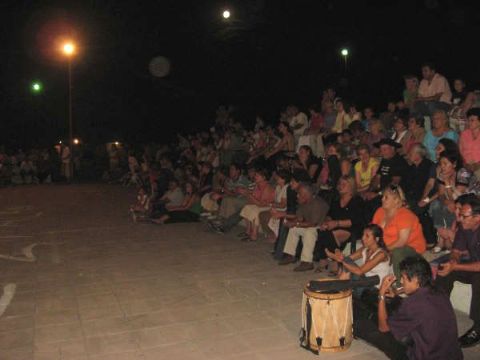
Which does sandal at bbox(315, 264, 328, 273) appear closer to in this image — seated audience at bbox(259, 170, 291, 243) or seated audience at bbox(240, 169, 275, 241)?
seated audience at bbox(259, 170, 291, 243)

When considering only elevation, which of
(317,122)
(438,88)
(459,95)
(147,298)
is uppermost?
(438,88)

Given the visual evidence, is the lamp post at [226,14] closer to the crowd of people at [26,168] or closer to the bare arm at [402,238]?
the crowd of people at [26,168]

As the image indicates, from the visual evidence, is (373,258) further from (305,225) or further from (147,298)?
(147,298)

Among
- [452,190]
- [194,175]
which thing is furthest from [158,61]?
[452,190]

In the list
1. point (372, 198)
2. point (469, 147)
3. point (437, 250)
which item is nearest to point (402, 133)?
point (469, 147)

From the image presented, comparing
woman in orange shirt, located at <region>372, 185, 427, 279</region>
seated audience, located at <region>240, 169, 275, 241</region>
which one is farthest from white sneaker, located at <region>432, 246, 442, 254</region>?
seated audience, located at <region>240, 169, 275, 241</region>

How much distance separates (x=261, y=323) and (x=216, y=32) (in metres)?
20.4

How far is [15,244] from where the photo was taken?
10.1 m

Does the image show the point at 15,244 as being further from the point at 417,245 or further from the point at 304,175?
the point at 417,245

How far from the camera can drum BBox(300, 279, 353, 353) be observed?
479cm

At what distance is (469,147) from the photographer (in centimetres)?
769

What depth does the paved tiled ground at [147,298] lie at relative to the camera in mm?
5016

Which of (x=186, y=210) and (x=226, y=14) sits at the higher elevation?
(x=226, y=14)

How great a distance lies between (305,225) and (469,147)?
2814 mm
